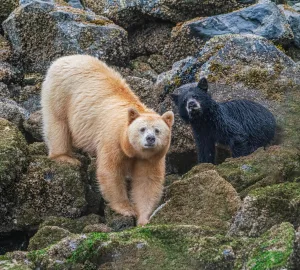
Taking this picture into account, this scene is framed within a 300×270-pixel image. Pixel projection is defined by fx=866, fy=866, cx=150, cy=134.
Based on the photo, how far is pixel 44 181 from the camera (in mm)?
10898

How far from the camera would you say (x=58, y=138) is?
12469 millimetres

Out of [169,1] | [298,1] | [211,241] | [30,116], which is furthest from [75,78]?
[298,1]

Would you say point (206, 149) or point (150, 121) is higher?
point (150, 121)

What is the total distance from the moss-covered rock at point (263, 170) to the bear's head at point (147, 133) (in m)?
0.80

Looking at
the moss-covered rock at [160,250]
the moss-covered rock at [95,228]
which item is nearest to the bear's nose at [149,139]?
the moss-covered rock at [95,228]

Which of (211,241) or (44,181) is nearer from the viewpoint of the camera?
(211,241)

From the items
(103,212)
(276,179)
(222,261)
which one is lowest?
(103,212)

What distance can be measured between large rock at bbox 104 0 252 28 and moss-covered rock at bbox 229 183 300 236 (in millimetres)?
8561

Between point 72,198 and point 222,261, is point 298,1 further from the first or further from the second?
point 222,261

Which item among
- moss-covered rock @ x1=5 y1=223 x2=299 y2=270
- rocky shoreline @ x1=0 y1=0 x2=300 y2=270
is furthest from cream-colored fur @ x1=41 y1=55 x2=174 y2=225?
moss-covered rock @ x1=5 y1=223 x2=299 y2=270

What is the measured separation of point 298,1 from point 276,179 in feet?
34.6

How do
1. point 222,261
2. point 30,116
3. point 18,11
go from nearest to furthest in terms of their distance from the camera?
point 222,261 → point 30,116 → point 18,11

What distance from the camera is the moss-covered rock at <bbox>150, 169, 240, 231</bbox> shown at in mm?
9219

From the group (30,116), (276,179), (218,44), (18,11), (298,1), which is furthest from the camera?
(298,1)
